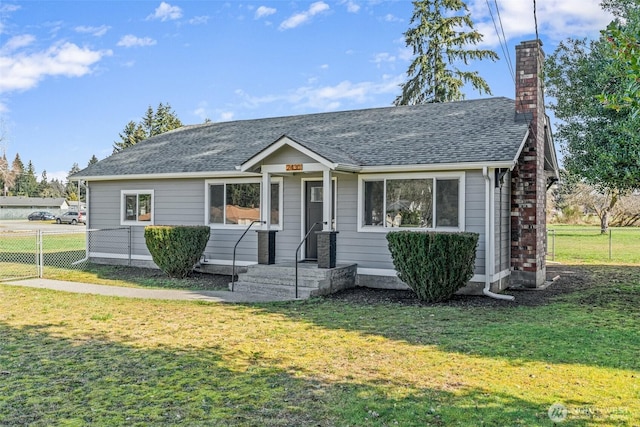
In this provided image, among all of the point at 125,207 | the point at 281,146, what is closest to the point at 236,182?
the point at 281,146

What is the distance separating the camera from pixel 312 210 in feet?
39.8

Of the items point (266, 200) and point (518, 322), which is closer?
point (518, 322)

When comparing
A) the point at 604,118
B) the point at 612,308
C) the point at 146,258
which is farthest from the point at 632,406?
the point at 146,258

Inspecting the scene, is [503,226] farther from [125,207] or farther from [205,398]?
[125,207]

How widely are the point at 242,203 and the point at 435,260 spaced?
224 inches

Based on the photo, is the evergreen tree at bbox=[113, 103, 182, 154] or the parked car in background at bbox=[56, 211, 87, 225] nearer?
the parked car in background at bbox=[56, 211, 87, 225]

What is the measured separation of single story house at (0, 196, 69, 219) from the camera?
6462cm

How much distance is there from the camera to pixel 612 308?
30.0ft

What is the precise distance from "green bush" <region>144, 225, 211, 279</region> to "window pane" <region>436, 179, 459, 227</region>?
5894mm

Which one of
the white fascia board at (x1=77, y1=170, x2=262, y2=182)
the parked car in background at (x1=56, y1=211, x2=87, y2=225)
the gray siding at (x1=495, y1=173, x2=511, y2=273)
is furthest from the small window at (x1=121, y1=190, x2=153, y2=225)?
the parked car in background at (x1=56, y1=211, x2=87, y2=225)

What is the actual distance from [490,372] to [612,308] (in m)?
5.42

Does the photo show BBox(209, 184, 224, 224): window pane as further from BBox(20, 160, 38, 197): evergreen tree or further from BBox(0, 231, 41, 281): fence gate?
BBox(20, 160, 38, 197): evergreen tree

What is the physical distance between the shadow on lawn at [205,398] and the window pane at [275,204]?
7.00 metres

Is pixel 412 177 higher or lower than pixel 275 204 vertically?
higher
